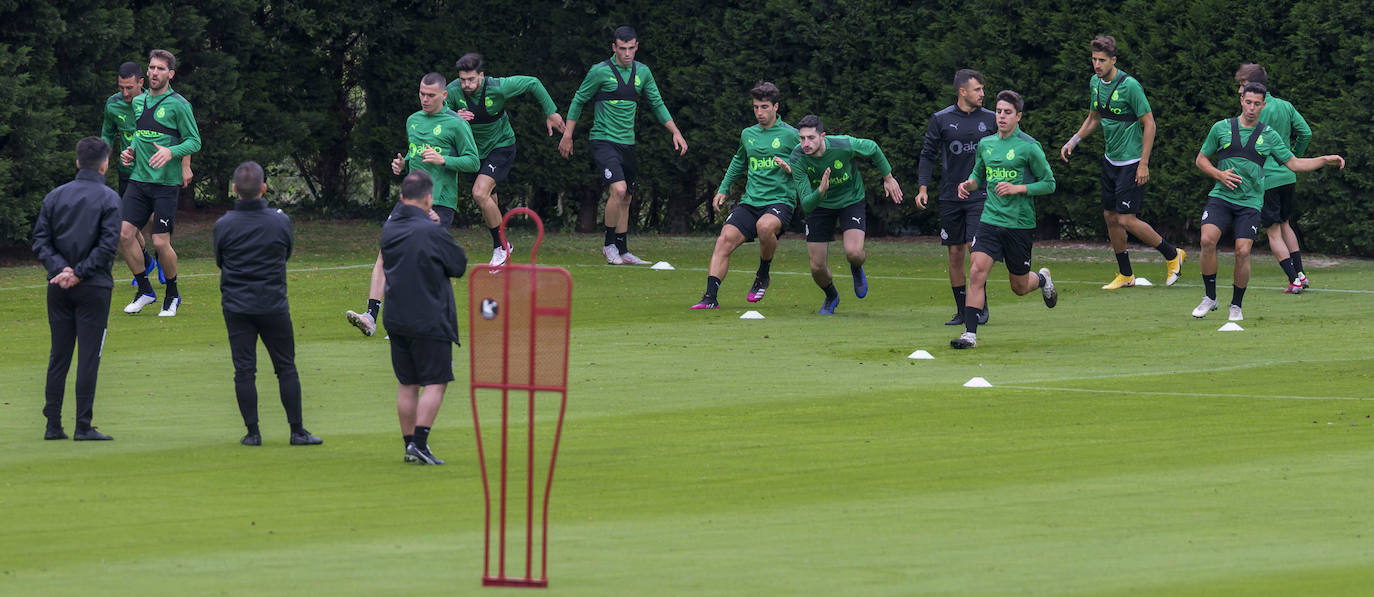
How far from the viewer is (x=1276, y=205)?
18.9m

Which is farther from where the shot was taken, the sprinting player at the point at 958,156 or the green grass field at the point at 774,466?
the sprinting player at the point at 958,156

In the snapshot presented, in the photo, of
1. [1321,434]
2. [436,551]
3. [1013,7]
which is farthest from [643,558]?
[1013,7]

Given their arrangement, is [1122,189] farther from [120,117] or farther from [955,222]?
[120,117]

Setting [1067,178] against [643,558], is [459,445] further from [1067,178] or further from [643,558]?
[1067,178]

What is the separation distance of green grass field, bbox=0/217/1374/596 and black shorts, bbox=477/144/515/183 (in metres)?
3.29

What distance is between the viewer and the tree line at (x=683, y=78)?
2289 centimetres

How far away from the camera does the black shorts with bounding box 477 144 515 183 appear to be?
66.9 feet

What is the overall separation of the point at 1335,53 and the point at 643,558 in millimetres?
16949

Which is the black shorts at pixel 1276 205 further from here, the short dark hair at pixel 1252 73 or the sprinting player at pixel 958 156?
the sprinting player at pixel 958 156

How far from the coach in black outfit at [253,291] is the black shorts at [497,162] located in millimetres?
9463

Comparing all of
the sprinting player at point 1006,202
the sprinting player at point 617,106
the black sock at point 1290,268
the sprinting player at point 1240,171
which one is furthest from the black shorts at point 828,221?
the black sock at point 1290,268

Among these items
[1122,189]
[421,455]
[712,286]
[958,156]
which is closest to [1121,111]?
[1122,189]

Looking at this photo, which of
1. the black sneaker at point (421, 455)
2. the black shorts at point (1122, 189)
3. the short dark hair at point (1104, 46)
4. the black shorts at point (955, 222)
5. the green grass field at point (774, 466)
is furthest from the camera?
the black shorts at point (1122, 189)

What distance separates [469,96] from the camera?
20328mm
